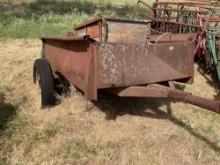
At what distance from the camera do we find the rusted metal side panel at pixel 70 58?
15.8 ft

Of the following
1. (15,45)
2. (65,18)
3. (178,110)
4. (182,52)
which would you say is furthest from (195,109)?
(65,18)

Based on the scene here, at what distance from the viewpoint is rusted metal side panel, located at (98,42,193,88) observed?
4.65 m

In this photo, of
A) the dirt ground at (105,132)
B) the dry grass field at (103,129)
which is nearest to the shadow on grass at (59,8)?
the dry grass field at (103,129)

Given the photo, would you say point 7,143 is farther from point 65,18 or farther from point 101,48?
point 65,18

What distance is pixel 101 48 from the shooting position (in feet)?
15.0

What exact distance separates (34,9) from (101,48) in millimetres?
9691

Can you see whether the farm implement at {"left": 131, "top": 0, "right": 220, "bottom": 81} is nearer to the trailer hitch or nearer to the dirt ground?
the dirt ground

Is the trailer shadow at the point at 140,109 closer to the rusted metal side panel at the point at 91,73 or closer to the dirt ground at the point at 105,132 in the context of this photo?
the dirt ground at the point at 105,132

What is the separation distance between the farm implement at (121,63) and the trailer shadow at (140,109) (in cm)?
52

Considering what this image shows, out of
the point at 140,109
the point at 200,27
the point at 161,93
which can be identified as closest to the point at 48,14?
the point at 200,27

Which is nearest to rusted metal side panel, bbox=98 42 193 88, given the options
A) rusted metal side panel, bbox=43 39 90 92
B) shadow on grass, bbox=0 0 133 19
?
rusted metal side panel, bbox=43 39 90 92

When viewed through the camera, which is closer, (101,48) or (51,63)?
(101,48)

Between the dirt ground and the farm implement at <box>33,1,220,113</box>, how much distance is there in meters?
0.45

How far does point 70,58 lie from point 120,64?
867 mm
